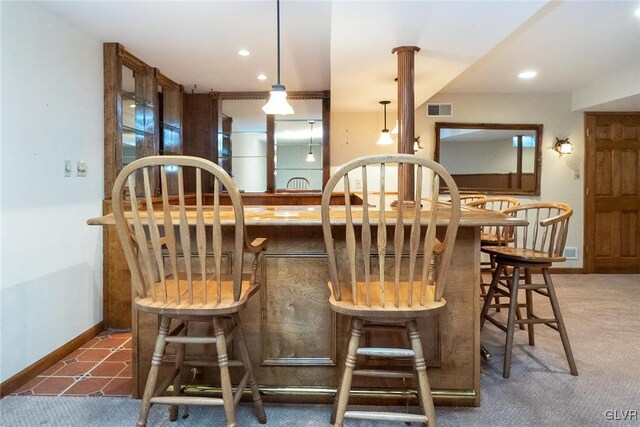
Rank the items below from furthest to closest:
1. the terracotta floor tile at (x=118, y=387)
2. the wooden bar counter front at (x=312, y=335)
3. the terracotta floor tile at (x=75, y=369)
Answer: the terracotta floor tile at (x=75, y=369) → the terracotta floor tile at (x=118, y=387) → the wooden bar counter front at (x=312, y=335)

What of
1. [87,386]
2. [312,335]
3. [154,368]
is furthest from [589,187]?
[87,386]

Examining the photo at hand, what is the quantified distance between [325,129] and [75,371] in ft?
11.8

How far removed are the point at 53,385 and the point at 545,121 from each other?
5.40 m

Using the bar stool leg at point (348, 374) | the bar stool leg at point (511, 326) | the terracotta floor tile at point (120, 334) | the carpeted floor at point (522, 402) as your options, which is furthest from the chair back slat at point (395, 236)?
the terracotta floor tile at point (120, 334)

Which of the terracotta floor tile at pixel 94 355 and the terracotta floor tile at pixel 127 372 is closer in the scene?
the terracotta floor tile at pixel 127 372

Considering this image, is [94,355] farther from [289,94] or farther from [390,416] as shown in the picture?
[289,94]

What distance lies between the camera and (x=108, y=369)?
2.26m

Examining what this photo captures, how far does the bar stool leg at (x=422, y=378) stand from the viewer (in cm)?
140

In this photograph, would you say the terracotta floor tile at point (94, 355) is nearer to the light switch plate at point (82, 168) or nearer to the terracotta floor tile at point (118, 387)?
the terracotta floor tile at point (118, 387)

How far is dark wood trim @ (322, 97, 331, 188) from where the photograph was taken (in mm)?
4840

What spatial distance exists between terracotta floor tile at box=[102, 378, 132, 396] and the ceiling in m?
2.20

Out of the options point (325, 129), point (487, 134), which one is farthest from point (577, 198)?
point (325, 129)

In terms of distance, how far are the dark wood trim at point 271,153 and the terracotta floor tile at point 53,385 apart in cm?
311

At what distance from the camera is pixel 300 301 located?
1830 millimetres
